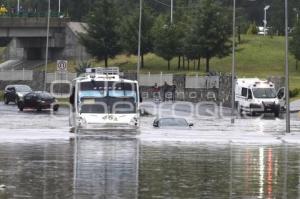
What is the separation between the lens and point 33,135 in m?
32.1

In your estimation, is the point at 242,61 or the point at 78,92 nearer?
the point at 78,92

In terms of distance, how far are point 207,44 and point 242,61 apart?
12.4 m

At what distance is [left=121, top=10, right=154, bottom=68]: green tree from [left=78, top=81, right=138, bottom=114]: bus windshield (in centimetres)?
6054

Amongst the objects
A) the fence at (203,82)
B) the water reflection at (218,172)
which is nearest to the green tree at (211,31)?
the fence at (203,82)

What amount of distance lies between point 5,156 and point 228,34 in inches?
2791

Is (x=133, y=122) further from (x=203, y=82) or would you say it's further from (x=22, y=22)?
(x=22, y=22)

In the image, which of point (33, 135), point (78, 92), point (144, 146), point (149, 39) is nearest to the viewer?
point (144, 146)

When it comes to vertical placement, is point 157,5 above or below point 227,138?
above

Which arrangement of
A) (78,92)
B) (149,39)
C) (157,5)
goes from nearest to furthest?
(78,92) → (149,39) → (157,5)

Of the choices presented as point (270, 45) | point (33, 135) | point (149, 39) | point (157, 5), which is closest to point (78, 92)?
point (33, 135)

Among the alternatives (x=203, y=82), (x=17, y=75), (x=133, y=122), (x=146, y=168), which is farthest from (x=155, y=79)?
(x=146, y=168)

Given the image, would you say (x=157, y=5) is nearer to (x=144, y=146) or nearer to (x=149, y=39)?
(x=149, y=39)

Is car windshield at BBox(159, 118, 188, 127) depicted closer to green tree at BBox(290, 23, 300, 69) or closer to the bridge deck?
green tree at BBox(290, 23, 300, 69)

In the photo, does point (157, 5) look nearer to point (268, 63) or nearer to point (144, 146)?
point (268, 63)
